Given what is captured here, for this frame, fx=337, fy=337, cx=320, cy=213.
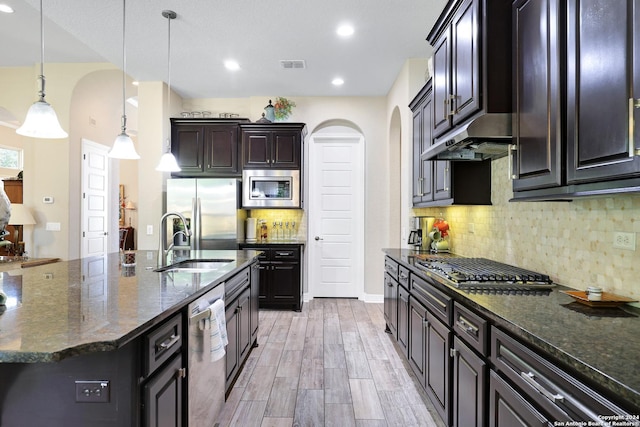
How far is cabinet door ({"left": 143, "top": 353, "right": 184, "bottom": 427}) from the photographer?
1220 mm

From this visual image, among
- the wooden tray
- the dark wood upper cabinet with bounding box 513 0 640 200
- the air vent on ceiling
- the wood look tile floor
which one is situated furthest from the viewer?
the air vent on ceiling

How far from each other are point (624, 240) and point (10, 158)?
33.5ft

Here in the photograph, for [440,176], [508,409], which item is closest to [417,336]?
[508,409]

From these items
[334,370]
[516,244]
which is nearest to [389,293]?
[334,370]

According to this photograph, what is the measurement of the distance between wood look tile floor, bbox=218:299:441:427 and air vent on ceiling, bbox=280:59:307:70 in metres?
3.20

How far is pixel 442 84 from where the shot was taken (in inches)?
100.0

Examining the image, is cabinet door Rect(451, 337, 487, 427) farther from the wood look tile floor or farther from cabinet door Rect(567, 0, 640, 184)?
cabinet door Rect(567, 0, 640, 184)

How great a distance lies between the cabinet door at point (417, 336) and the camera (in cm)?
240

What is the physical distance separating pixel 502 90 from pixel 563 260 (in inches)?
39.9

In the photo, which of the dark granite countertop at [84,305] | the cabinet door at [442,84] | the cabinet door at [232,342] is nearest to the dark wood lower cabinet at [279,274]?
the cabinet door at [232,342]

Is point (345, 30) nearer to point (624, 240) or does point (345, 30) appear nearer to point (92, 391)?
point (624, 240)

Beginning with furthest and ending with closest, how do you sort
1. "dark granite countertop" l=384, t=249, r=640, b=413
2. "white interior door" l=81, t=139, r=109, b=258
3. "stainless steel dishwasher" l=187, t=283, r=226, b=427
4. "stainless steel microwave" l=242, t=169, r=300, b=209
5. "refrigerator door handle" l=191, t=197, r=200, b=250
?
"white interior door" l=81, t=139, r=109, b=258, "stainless steel microwave" l=242, t=169, r=300, b=209, "refrigerator door handle" l=191, t=197, r=200, b=250, "stainless steel dishwasher" l=187, t=283, r=226, b=427, "dark granite countertop" l=384, t=249, r=640, b=413

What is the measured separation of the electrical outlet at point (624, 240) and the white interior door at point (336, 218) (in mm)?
3948

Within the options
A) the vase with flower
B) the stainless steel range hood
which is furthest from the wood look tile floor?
the vase with flower
